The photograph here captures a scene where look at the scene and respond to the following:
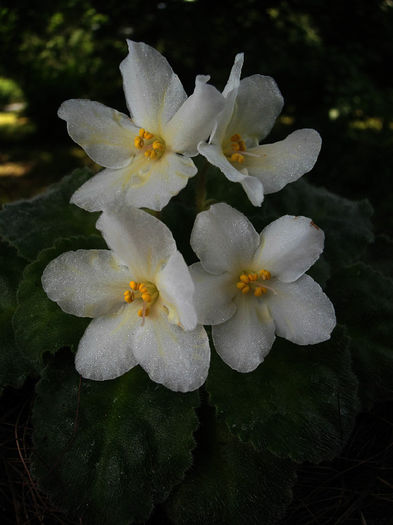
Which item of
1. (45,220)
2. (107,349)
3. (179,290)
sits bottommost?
(45,220)

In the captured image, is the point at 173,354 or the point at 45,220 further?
the point at 45,220

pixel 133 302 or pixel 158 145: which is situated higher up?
pixel 158 145

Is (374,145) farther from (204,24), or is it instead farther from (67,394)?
(67,394)

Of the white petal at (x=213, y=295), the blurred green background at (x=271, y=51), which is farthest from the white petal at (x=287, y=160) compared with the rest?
the blurred green background at (x=271, y=51)

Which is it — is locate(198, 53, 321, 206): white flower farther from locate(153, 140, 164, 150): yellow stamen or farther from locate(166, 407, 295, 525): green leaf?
locate(166, 407, 295, 525): green leaf

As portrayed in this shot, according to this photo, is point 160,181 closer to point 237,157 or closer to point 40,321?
point 237,157

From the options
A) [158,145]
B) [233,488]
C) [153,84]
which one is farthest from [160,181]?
[233,488]

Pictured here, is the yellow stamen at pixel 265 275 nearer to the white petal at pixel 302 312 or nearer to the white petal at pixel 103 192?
the white petal at pixel 302 312
